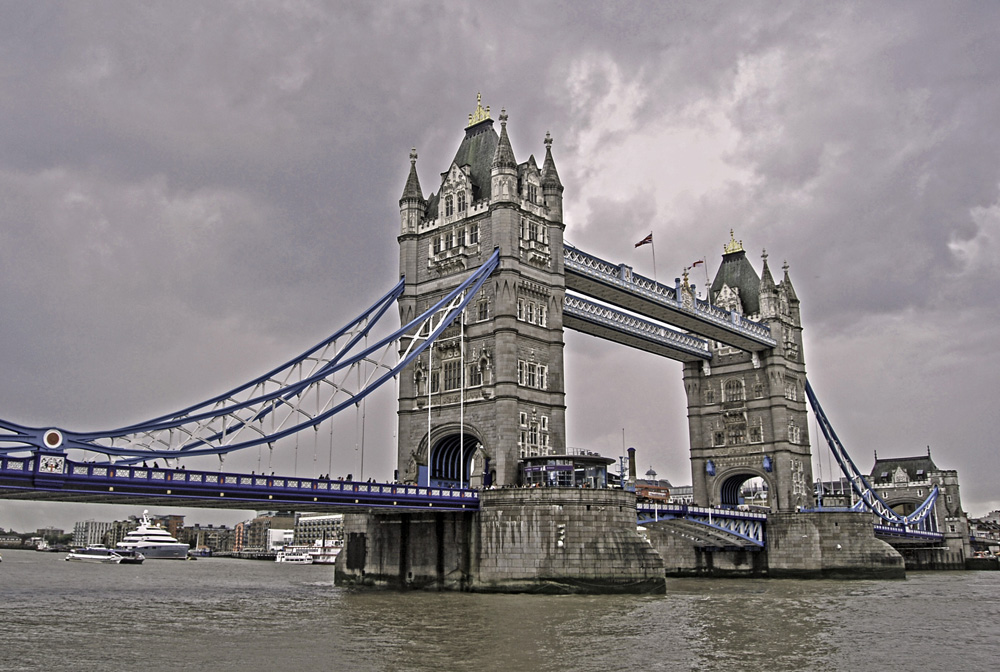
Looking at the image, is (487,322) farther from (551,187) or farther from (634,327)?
(634,327)

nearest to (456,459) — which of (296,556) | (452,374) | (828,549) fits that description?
(452,374)

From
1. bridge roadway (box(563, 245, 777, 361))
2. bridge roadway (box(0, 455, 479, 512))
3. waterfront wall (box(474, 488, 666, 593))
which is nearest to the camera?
bridge roadway (box(0, 455, 479, 512))

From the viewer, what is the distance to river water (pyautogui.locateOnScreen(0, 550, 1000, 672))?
2411 centimetres

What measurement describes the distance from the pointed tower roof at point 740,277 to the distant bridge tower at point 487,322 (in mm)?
35103

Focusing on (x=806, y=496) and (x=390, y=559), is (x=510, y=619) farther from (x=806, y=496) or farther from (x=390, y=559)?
(x=806, y=496)

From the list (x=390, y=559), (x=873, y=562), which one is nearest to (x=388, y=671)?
(x=390, y=559)

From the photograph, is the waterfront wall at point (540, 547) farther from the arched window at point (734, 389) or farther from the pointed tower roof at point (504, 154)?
the arched window at point (734, 389)

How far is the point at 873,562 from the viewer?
72250mm

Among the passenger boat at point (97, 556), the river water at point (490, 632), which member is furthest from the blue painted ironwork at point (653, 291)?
the passenger boat at point (97, 556)

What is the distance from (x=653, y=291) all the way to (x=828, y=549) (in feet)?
84.3

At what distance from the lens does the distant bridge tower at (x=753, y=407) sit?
82.9 m

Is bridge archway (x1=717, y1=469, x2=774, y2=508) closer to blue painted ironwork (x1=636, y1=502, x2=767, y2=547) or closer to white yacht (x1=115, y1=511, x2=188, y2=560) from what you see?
blue painted ironwork (x1=636, y1=502, x2=767, y2=547)

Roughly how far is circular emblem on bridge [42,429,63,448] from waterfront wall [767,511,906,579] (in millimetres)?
57645

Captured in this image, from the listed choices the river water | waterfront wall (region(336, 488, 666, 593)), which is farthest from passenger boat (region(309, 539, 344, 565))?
the river water
